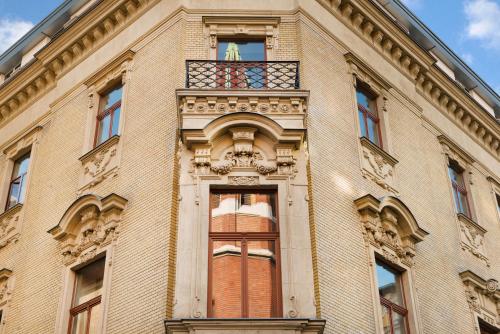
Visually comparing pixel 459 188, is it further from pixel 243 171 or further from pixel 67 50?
pixel 67 50

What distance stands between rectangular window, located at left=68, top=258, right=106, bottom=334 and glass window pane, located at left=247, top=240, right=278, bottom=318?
3.26 meters

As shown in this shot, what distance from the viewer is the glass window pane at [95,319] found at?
609 inches

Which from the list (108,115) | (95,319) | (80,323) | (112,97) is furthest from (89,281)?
(112,97)

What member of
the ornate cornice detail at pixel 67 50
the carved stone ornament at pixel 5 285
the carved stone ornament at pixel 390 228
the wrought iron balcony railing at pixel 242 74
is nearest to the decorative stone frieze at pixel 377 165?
the carved stone ornament at pixel 390 228

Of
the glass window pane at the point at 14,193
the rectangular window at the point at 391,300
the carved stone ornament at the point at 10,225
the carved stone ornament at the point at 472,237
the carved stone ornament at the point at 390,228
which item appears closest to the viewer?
the rectangular window at the point at 391,300

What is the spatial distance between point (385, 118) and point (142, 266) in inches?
302

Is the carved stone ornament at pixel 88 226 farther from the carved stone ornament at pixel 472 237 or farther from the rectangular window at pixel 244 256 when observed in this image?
the carved stone ornament at pixel 472 237

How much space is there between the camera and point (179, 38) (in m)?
18.4

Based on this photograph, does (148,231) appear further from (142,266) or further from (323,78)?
(323,78)

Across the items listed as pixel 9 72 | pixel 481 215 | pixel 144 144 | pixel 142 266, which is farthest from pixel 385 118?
pixel 9 72

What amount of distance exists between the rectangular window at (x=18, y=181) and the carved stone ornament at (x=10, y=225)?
0.50 meters

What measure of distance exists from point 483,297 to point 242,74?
8133mm

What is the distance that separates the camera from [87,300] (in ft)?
53.3

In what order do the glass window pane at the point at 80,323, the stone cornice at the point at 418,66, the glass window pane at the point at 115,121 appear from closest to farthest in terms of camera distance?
the glass window pane at the point at 80,323 → the glass window pane at the point at 115,121 → the stone cornice at the point at 418,66
